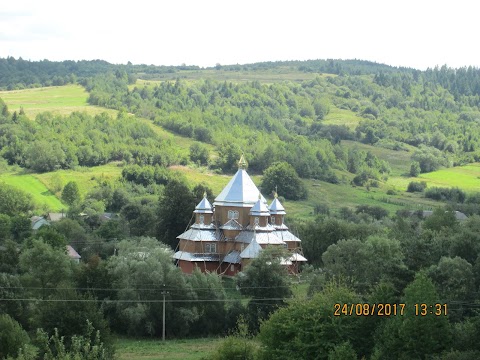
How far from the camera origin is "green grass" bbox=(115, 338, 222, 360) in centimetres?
4719

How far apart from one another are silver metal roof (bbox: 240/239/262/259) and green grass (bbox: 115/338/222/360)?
53.6 ft

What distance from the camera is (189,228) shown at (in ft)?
253

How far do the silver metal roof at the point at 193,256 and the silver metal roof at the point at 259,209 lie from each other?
13.3 ft

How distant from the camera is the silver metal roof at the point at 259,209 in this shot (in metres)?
72.4

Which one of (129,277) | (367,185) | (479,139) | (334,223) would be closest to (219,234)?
(334,223)

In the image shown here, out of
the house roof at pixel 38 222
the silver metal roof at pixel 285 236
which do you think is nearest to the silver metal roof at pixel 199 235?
the silver metal roof at pixel 285 236

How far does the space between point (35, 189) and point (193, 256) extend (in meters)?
53.6

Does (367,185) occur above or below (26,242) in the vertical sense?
below

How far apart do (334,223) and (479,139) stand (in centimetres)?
12164

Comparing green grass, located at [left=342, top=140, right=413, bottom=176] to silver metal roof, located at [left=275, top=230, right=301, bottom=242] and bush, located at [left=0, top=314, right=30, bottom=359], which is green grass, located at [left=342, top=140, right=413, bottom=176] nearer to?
silver metal roof, located at [left=275, top=230, right=301, bottom=242]

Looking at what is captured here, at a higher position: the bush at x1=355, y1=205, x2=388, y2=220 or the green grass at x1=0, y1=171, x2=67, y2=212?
the bush at x1=355, y1=205, x2=388, y2=220

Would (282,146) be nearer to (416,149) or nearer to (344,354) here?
(416,149)
